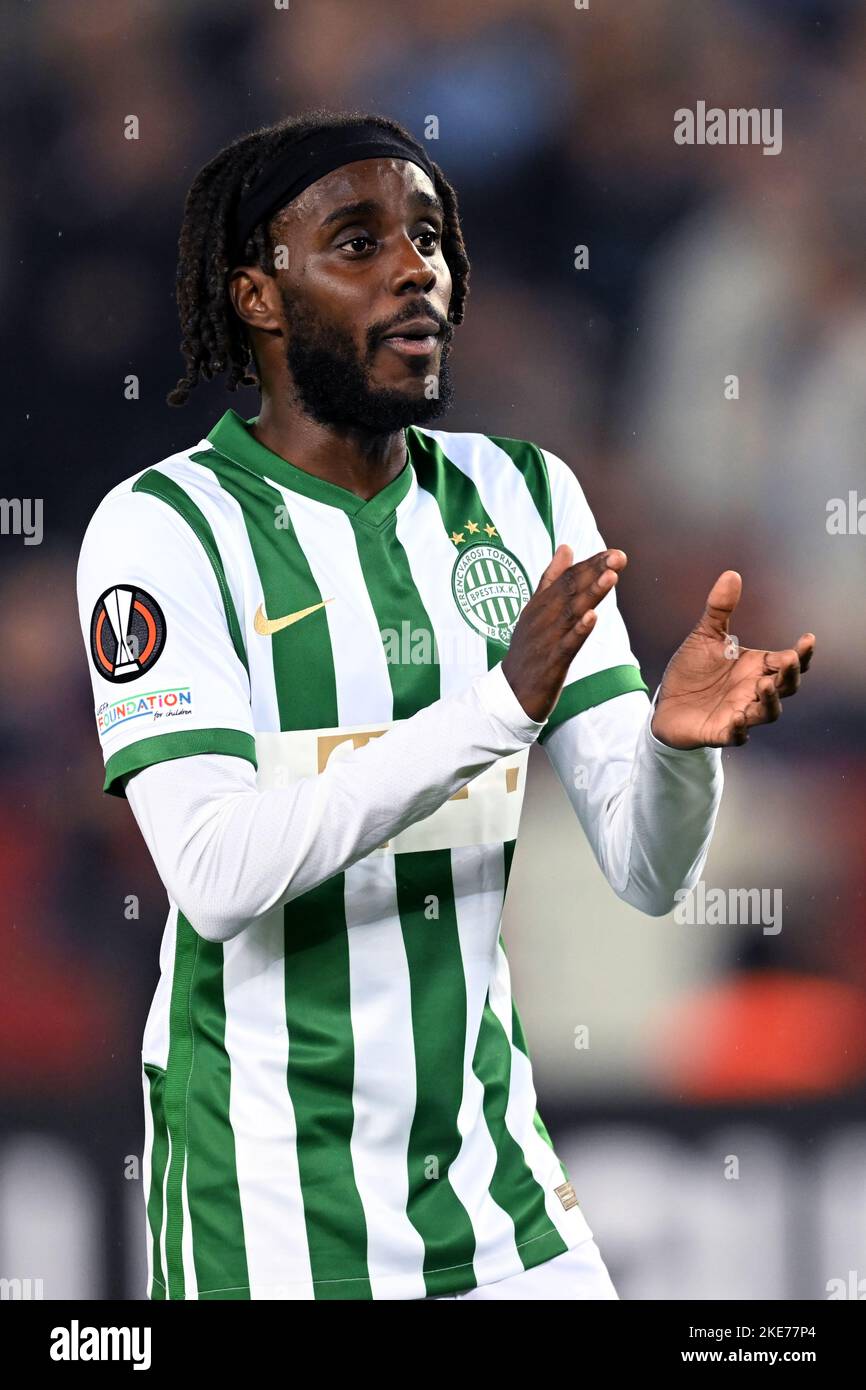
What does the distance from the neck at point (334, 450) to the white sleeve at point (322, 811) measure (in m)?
0.39

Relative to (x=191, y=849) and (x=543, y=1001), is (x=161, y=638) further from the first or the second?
(x=543, y=1001)

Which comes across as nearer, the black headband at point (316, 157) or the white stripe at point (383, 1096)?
the white stripe at point (383, 1096)

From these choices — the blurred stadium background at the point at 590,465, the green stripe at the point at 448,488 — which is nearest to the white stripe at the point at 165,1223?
the green stripe at the point at 448,488

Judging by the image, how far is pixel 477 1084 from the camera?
1.52m

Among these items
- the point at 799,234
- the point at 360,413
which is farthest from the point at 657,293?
the point at 360,413

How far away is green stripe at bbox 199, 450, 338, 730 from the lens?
1499 millimetres

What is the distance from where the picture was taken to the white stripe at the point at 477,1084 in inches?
58.9

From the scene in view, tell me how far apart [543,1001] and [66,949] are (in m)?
0.80

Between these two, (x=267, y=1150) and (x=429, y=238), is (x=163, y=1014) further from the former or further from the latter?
(x=429, y=238)

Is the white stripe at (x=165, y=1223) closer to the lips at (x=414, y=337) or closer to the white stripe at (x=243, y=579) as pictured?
the white stripe at (x=243, y=579)

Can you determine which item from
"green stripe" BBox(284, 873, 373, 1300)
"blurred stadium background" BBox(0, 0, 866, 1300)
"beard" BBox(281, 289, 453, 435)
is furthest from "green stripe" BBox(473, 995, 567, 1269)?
"blurred stadium background" BBox(0, 0, 866, 1300)

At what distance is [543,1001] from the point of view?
2615mm

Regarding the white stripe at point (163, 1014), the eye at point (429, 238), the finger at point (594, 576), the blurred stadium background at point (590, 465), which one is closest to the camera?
the finger at point (594, 576)

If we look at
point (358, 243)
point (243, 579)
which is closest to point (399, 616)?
point (243, 579)
